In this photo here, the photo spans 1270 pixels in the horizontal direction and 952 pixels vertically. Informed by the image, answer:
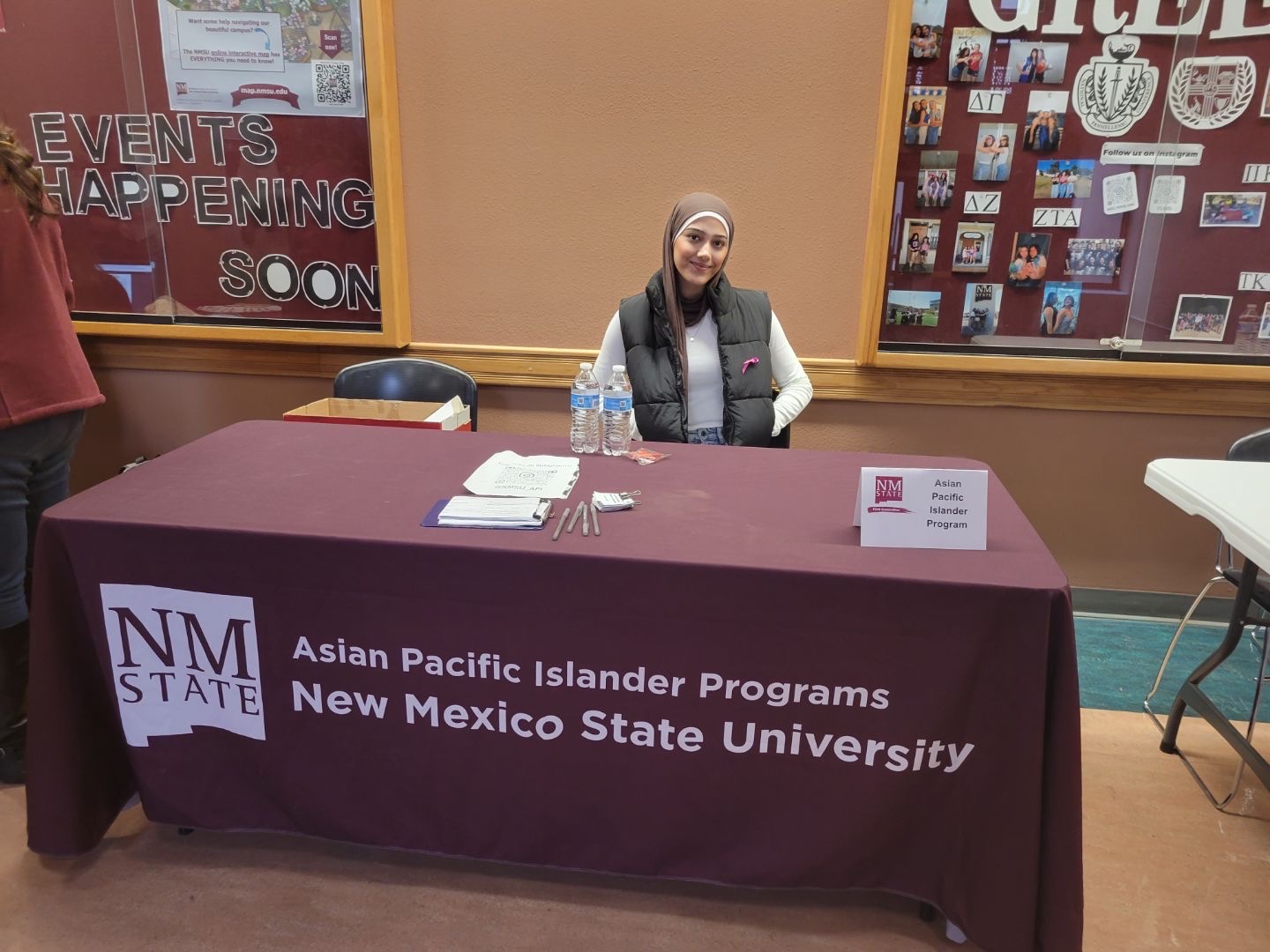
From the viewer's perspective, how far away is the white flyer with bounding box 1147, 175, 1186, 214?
258 centimetres

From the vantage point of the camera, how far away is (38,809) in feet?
4.96

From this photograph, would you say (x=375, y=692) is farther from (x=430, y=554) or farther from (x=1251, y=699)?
(x=1251, y=699)

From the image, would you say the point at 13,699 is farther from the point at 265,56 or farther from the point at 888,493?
the point at 265,56

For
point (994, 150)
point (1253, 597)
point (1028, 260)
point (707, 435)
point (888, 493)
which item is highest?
point (994, 150)

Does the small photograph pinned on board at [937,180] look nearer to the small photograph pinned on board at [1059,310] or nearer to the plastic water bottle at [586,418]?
the small photograph pinned on board at [1059,310]

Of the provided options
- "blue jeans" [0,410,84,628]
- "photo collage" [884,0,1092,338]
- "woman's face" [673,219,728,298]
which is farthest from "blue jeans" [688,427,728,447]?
"blue jeans" [0,410,84,628]

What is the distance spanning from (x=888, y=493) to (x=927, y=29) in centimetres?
190

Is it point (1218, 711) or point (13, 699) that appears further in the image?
point (1218, 711)

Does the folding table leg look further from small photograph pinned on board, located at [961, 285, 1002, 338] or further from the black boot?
the black boot

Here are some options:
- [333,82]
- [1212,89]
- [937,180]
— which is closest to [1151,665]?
[937,180]

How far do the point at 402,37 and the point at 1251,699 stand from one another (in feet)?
11.1

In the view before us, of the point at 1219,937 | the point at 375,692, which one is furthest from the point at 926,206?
the point at 375,692

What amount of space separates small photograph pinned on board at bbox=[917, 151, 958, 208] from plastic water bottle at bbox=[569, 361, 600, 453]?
4.75 feet

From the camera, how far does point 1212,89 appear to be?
251 centimetres
